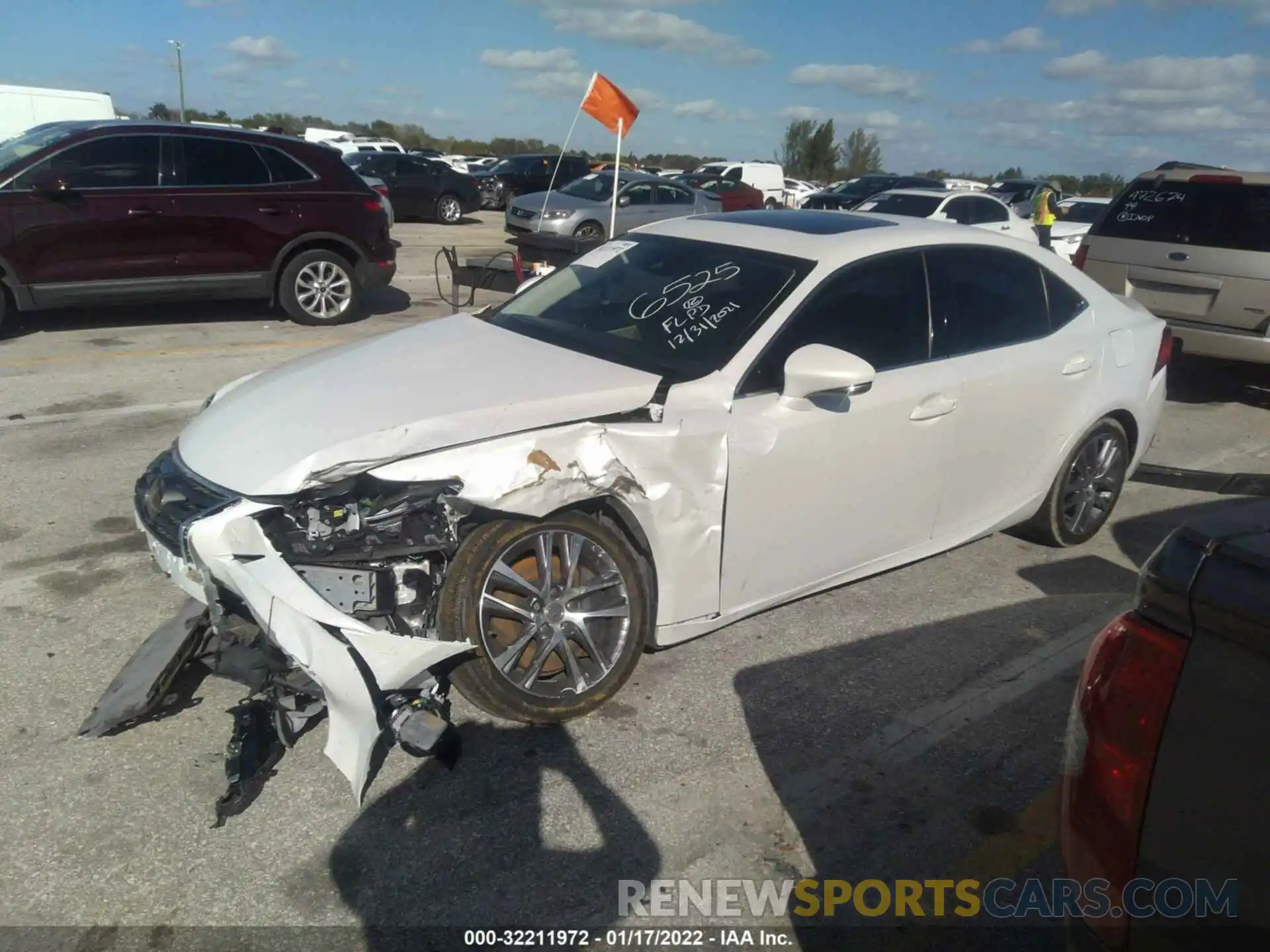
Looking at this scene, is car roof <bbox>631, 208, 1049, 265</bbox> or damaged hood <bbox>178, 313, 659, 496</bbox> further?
car roof <bbox>631, 208, 1049, 265</bbox>

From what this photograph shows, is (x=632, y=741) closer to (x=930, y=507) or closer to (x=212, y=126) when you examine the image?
(x=930, y=507)

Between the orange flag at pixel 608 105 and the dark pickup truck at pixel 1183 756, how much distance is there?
31.5 ft

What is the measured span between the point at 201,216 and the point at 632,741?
7.90m

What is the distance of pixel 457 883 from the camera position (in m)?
2.71

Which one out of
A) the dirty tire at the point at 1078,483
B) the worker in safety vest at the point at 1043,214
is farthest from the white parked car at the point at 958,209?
the dirty tire at the point at 1078,483

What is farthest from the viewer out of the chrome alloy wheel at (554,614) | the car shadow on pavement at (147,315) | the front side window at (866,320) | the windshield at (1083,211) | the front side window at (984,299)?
the windshield at (1083,211)

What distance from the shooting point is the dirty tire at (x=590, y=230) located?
17375 millimetres

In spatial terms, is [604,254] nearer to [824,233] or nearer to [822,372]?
[824,233]

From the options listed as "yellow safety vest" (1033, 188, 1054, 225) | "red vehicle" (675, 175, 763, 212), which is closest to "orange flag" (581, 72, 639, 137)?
"yellow safety vest" (1033, 188, 1054, 225)

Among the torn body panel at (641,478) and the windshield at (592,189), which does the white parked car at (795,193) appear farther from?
the torn body panel at (641,478)

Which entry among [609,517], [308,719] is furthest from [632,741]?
[308,719]

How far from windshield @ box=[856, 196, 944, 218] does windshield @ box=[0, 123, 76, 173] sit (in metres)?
11.1

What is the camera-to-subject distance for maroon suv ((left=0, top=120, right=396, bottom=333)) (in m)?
8.62

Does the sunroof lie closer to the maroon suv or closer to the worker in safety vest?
the maroon suv
